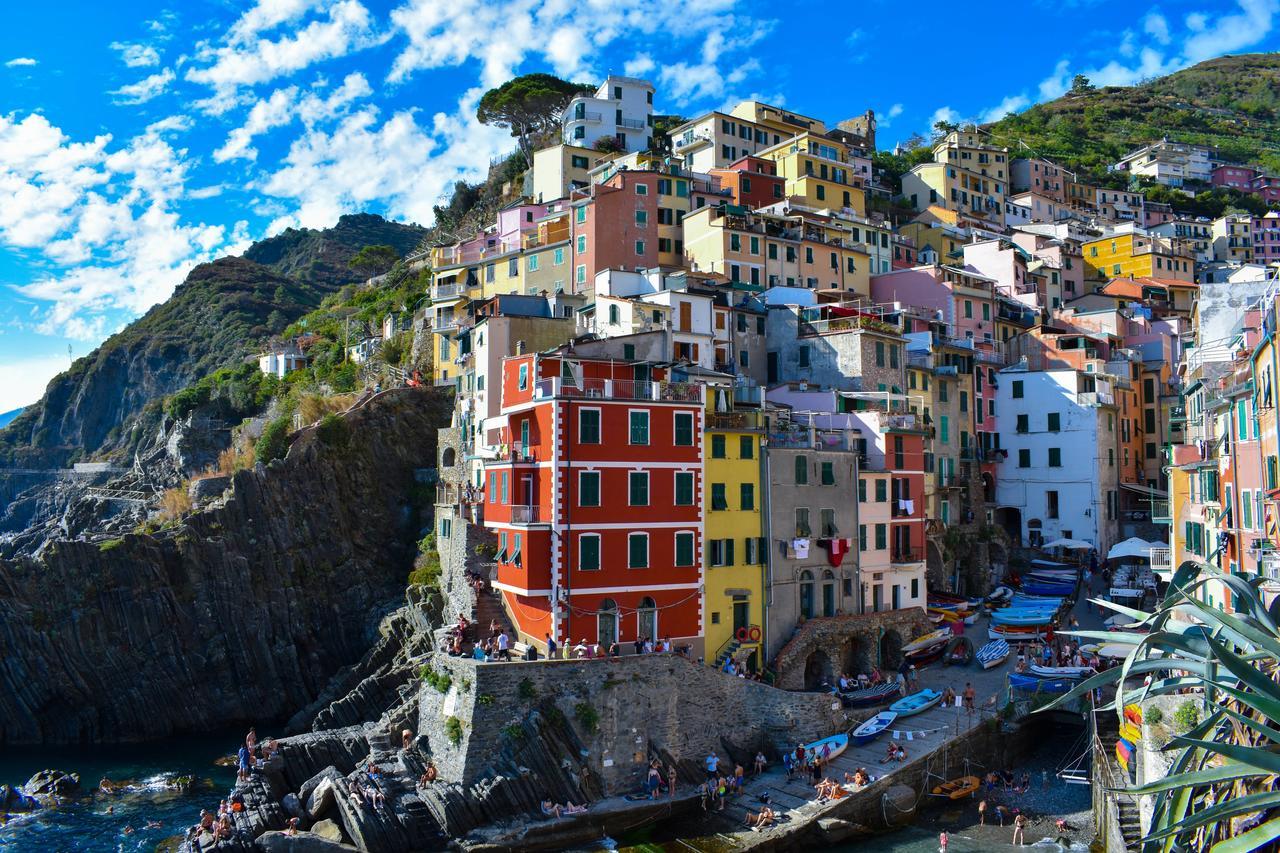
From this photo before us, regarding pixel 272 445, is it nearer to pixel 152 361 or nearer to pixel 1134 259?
pixel 1134 259

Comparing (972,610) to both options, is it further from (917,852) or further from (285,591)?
(285,591)

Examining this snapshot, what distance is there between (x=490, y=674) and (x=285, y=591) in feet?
89.9

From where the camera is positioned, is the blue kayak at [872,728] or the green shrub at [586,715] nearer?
the green shrub at [586,715]

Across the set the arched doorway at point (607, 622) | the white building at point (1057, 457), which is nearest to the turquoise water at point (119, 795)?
the arched doorway at point (607, 622)

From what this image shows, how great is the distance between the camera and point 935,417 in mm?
Result: 58031

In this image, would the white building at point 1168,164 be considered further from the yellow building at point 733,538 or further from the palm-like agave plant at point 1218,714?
the palm-like agave plant at point 1218,714

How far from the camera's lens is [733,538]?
1617 inches

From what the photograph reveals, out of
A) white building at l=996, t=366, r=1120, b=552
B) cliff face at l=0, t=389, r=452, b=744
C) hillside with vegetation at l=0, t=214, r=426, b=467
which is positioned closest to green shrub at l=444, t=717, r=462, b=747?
cliff face at l=0, t=389, r=452, b=744

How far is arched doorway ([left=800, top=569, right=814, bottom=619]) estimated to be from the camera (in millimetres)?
43125

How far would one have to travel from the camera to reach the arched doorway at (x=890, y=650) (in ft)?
148

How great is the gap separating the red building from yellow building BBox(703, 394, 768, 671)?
2.46ft

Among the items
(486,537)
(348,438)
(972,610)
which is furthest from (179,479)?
(972,610)

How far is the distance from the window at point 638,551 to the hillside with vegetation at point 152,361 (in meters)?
81.8

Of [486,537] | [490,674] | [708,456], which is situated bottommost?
[490,674]
